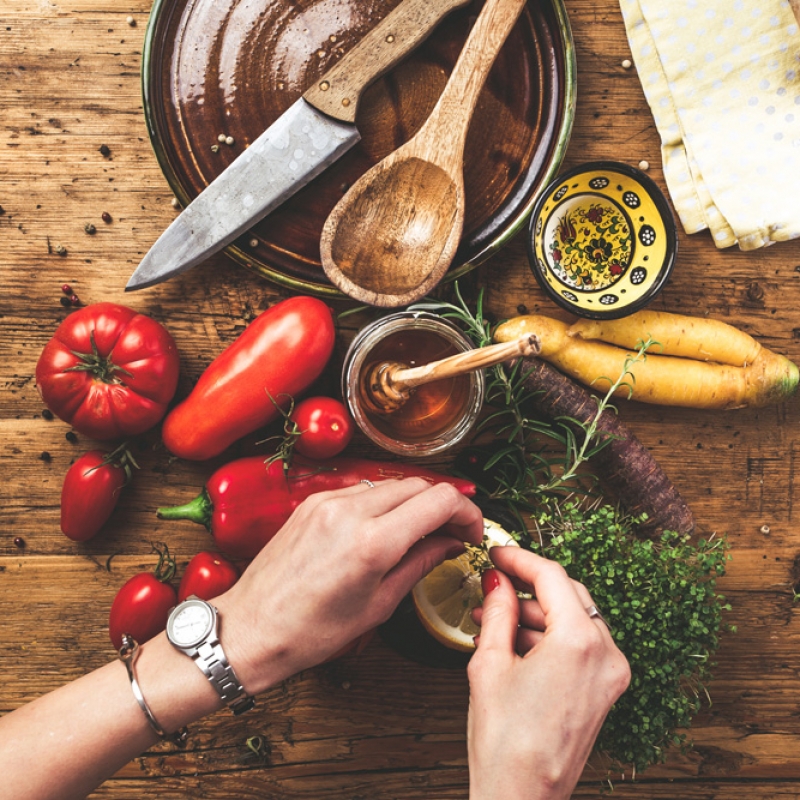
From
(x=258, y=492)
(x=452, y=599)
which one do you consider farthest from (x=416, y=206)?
(x=452, y=599)

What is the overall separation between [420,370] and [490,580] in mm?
328

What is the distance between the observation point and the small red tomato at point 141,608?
114 centimetres

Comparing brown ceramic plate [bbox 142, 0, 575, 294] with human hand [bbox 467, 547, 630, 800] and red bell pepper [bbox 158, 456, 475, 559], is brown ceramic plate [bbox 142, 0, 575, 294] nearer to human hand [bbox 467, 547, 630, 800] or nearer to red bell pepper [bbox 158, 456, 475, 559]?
red bell pepper [bbox 158, 456, 475, 559]

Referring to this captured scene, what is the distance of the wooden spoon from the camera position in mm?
1090

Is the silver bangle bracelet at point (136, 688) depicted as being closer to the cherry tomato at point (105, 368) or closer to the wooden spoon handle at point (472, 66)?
the cherry tomato at point (105, 368)

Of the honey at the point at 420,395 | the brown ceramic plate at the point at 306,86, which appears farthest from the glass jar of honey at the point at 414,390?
the brown ceramic plate at the point at 306,86

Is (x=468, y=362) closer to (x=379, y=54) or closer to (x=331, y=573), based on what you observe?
(x=331, y=573)

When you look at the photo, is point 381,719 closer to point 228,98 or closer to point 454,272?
point 454,272

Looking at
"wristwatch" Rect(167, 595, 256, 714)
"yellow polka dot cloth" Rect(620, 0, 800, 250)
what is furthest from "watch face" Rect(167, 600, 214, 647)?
"yellow polka dot cloth" Rect(620, 0, 800, 250)

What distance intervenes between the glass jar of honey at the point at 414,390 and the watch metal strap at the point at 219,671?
→ 411mm

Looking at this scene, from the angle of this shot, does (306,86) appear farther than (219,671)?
Yes

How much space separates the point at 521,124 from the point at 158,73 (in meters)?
0.65

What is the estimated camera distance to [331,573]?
0.83 m

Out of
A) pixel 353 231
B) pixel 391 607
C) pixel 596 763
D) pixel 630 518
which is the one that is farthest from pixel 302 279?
pixel 596 763
